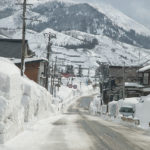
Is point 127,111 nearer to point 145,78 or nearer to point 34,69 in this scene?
point 145,78

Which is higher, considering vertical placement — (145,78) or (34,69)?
(34,69)

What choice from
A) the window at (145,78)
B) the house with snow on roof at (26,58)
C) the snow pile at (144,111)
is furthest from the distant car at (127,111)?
the window at (145,78)

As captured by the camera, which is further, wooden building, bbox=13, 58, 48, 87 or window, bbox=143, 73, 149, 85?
window, bbox=143, 73, 149, 85

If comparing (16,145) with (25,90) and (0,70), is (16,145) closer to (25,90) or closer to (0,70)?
(0,70)

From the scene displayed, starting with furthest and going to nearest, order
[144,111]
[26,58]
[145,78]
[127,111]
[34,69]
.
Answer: [145,78] < [26,58] < [34,69] < [127,111] < [144,111]

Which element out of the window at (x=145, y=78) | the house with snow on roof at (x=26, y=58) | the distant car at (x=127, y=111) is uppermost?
the house with snow on roof at (x=26, y=58)

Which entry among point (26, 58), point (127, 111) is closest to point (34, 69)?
point (26, 58)

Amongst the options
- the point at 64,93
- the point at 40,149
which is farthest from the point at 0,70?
the point at 64,93

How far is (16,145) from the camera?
13.1m

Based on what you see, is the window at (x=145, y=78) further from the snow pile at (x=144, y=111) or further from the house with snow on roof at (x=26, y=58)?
the snow pile at (x=144, y=111)

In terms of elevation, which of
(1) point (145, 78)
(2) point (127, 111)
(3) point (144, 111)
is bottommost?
(2) point (127, 111)

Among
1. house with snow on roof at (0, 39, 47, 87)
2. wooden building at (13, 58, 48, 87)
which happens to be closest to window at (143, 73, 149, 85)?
house with snow on roof at (0, 39, 47, 87)

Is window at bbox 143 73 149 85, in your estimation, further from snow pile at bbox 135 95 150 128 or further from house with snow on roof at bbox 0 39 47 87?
snow pile at bbox 135 95 150 128

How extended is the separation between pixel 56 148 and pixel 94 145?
1.92m
